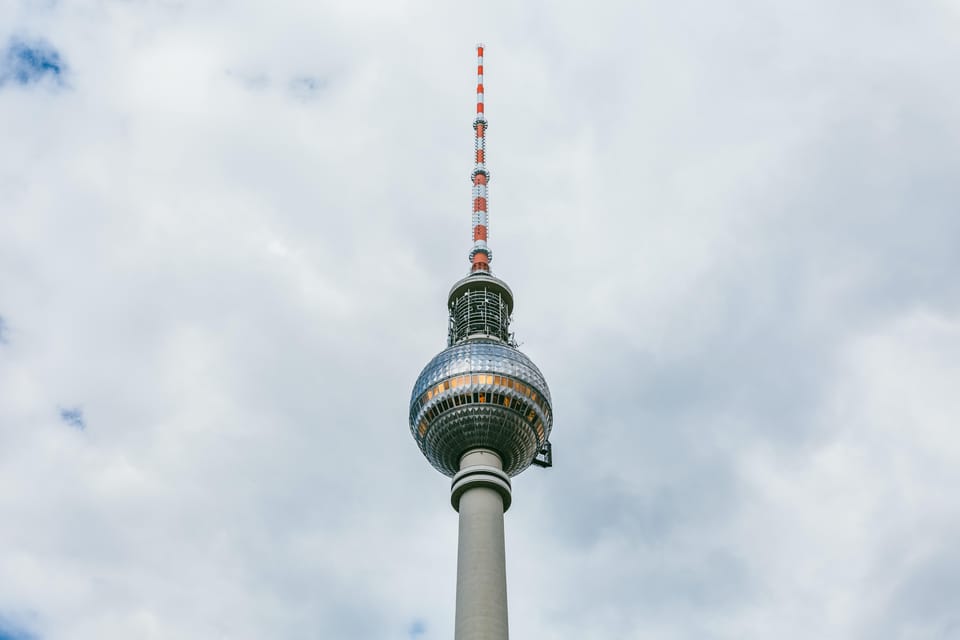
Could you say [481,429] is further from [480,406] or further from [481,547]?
[481,547]

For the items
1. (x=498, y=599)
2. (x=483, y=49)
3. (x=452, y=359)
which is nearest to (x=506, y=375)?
(x=452, y=359)

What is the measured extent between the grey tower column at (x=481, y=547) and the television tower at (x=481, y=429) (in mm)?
84

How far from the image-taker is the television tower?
263 ft

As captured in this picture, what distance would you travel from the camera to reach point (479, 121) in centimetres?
11856

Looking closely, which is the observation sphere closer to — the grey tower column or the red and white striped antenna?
the grey tower column

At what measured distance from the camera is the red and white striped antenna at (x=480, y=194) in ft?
351

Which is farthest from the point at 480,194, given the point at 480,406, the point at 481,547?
the point at 481,547

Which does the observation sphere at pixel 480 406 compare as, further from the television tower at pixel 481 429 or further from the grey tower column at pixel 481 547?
the grey tower column at pixel 481 547

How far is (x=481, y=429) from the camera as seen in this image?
88688mm

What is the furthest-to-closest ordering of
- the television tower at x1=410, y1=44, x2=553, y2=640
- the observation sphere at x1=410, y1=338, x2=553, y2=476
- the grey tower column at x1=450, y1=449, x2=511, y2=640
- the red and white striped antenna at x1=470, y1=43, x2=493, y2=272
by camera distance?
the red and white striped antenna at x1=470, y1=43, x2=493, y2=272
the observation sphere at x1=410, y1=338, x2=553, y2=476
the television tower at x1=410, y1=44, x2=553, y2=640
the grey tower column at x1=450, y1=449, x2=511, y2=640

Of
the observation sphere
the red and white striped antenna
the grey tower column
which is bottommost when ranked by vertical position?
the grey tower column

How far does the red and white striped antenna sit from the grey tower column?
1013 inches

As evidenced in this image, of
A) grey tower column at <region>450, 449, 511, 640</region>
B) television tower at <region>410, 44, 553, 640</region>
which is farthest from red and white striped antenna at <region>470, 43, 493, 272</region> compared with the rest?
grey tower column at <region>450, 449, 511, 640</region>

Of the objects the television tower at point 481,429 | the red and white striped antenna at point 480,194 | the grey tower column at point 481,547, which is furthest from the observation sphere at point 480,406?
the red and white striped antenna at point 480,194
